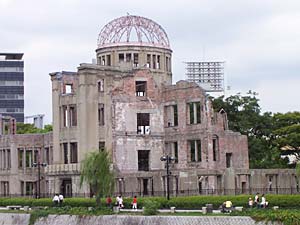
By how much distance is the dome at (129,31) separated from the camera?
2864 inches

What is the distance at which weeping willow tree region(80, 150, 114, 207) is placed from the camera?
5312cm

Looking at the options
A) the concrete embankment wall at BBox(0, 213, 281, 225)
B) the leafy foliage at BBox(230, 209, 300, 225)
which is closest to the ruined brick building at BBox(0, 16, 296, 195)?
the concrete embankment wall at BBox(0, 213, 281, 225)

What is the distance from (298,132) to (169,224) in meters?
34.6

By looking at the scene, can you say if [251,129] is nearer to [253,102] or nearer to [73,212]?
[253,102]

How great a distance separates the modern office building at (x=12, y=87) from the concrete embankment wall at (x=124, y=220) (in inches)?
3565

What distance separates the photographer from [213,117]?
65.9 m

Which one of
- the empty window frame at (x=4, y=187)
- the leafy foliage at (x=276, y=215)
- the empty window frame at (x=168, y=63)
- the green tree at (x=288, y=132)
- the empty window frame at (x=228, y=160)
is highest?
the empty window frame at (x=168, y=63)

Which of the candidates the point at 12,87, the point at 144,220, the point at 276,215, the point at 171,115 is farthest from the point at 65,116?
the point at 12,87

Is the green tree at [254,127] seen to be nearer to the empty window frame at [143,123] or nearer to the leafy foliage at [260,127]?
the leafy foliage at [260,127]

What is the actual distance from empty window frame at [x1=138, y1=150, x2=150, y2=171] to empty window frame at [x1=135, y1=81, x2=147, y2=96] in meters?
5.08

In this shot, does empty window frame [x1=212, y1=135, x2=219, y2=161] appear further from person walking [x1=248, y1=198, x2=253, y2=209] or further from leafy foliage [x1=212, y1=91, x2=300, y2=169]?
person walking [x1=248, y1=198, x2=253, y2=209]

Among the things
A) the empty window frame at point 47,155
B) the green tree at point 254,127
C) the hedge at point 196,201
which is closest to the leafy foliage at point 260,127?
the green tree at point 254,127

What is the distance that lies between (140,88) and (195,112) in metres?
6.01

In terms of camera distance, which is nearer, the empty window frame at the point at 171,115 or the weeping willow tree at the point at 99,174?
the weeping willow tree at the point at 99,174
